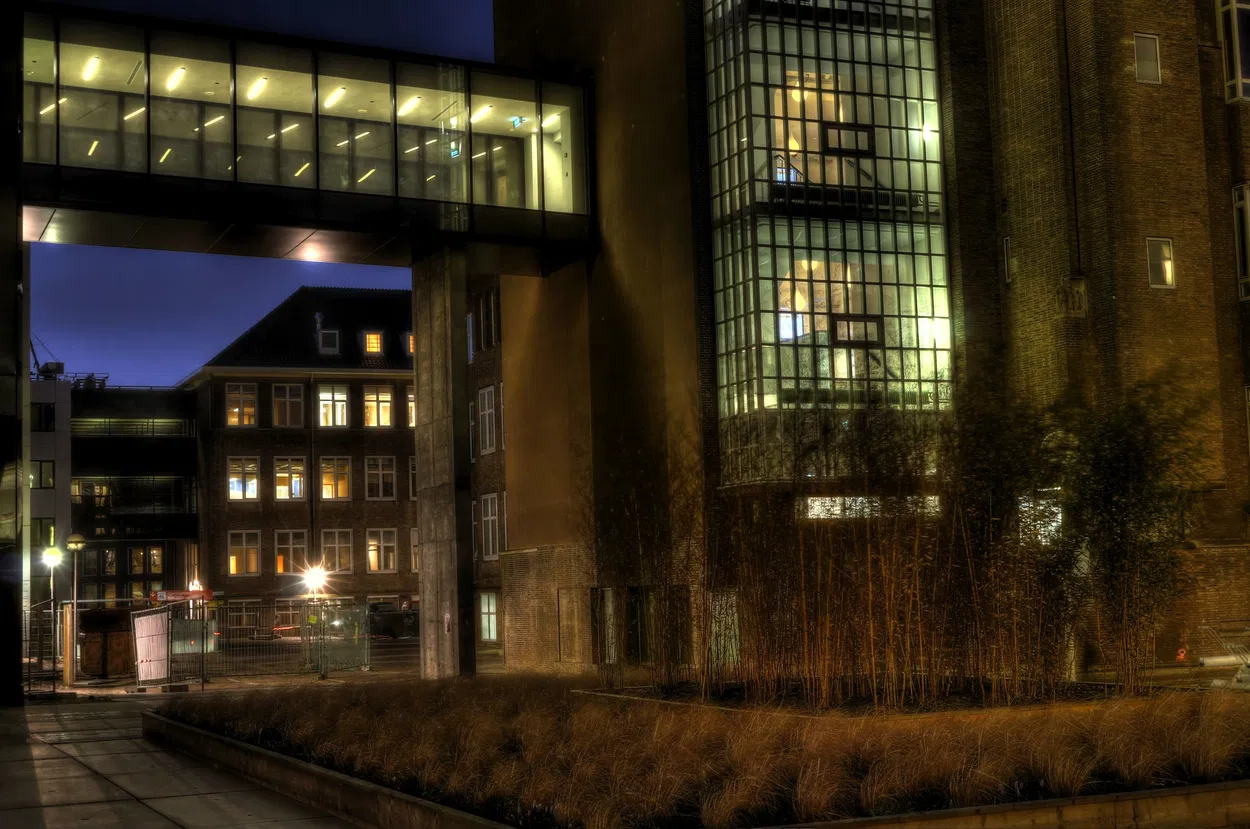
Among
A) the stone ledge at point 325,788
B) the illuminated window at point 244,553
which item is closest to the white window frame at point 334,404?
the illuminated window at point 244,553

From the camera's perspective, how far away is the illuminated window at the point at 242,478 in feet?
234

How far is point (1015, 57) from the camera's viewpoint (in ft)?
106

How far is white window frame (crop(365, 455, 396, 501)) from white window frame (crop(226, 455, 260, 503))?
5.36m

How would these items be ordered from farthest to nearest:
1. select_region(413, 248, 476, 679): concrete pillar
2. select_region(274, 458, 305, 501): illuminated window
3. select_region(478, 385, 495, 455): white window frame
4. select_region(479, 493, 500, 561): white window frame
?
select_region(274, 458, 305, 501): illuminated window < select_region(479, 493, 500, 561): white window frame < select_region(478, 385, 495, 455): white window frame < select_region(413, 248, 476, 679): concrete pillar

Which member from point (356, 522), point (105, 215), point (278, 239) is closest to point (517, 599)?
point (278, 239)

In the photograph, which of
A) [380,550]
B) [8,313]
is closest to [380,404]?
[380,550]

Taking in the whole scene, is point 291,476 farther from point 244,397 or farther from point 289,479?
point 244,397

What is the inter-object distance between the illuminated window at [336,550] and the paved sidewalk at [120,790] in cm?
5206

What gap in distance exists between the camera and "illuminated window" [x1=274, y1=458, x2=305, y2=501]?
72062 mm

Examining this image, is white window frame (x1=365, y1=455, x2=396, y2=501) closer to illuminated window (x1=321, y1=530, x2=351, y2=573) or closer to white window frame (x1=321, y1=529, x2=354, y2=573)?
white window frame (x1=321, y1=529, x2=354, y2=573)

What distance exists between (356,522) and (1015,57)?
48205 mm

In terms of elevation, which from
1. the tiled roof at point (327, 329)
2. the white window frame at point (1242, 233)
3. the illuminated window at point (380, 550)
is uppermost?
the tiled roof at point (327, 329)

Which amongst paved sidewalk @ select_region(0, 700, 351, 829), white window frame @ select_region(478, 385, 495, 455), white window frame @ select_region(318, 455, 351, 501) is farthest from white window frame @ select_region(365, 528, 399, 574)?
paved sidewalk @ select_region(0, 700, 351, 829)

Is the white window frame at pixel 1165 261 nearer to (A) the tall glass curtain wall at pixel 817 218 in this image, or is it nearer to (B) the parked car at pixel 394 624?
(A) the tall glass curtain wall at pixel 817 218
